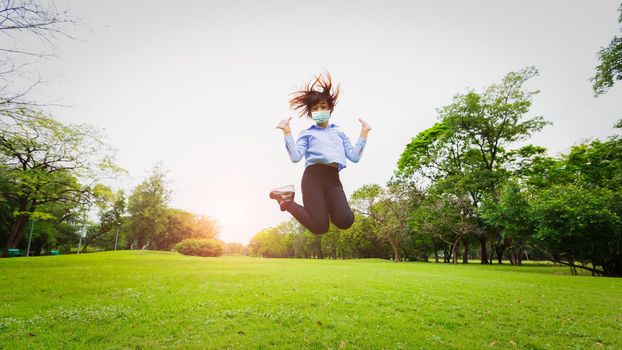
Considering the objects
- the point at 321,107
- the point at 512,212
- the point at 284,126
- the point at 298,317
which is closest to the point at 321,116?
the point at 321,107

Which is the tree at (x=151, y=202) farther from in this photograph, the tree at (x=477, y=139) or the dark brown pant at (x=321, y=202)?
the dark brown pant at (x=321, y=202)

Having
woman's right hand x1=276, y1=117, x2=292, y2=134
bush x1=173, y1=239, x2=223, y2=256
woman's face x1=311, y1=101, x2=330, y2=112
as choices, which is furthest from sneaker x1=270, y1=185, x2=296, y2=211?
bush x1=173, y1=239, x2=223, y2=256

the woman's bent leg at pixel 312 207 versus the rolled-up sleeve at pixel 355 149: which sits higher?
the rolled-up sleeve at pixel 355 149

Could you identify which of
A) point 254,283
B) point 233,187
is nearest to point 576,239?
point 254,283

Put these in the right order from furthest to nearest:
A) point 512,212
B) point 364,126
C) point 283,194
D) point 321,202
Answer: point 512,212, point 364,126, point 321,202, point 283,194

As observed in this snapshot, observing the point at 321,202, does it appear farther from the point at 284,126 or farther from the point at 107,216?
the point at 107,216

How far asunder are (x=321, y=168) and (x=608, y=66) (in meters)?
21.2

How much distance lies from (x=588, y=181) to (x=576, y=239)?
844 centimetres

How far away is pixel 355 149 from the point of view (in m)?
3.98

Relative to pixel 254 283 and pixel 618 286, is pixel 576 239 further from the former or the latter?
pixel 254 283

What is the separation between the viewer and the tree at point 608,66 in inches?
623

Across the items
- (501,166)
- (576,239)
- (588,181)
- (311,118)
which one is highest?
(501,166)

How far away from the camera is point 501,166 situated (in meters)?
33.4

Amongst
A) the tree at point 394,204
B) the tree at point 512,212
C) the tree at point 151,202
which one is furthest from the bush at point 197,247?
the tree at point 512,212
